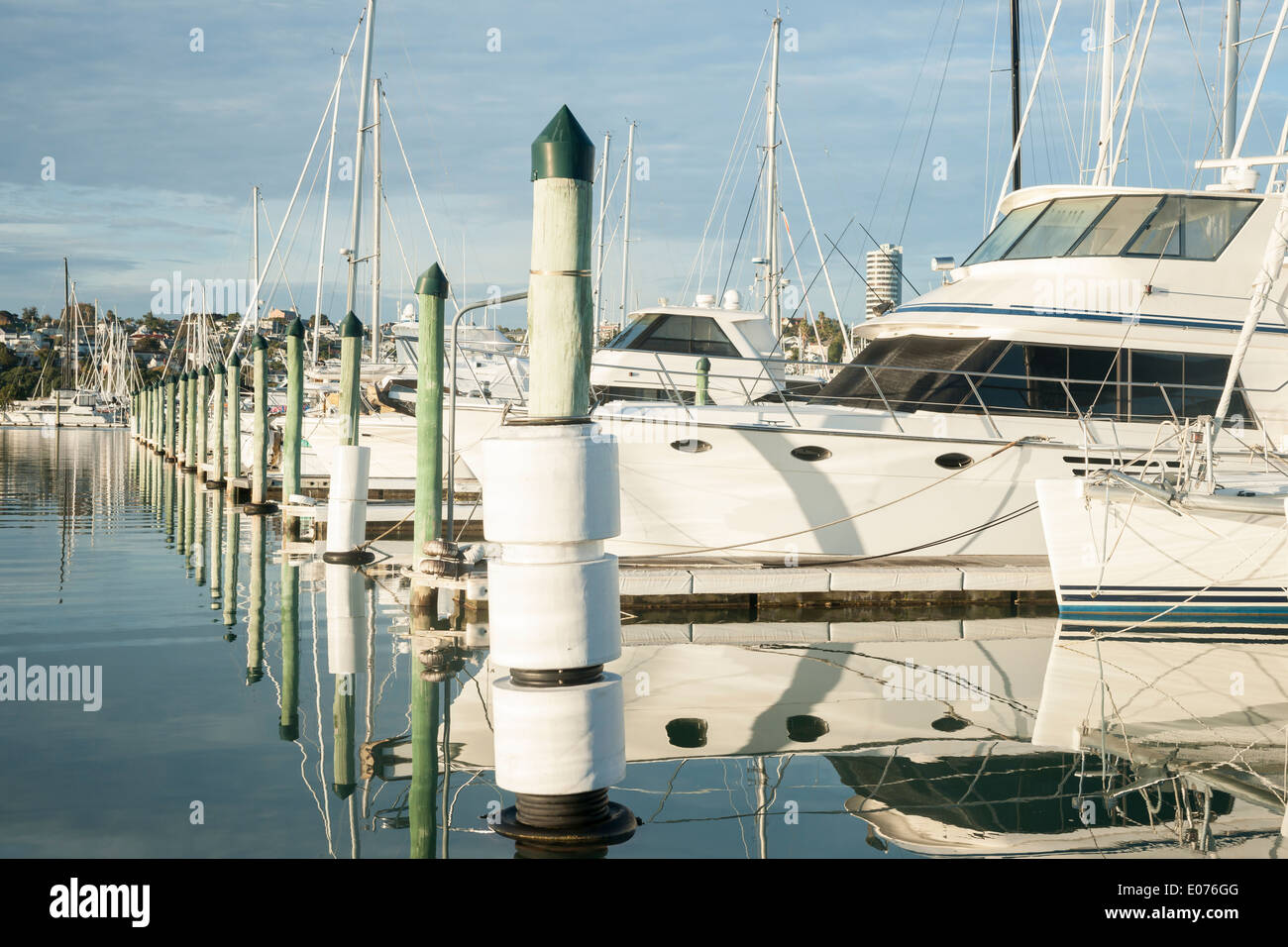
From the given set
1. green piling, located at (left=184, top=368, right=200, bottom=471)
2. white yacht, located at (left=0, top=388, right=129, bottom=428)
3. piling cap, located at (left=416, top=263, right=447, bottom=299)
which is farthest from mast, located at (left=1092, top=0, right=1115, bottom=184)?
white yacht, located at (left=0, top=388, right=129, bottom=428)

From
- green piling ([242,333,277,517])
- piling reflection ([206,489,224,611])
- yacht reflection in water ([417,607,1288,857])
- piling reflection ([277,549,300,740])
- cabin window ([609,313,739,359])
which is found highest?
cabin window ([609,313,739,359])

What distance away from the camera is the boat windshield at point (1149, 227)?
42.6 ft

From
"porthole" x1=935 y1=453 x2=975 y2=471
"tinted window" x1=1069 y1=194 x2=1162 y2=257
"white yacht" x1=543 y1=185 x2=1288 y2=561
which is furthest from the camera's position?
"tinted window" x1=1069 y1=194 x2=1162 y2=257

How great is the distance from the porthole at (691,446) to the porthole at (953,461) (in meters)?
2.30

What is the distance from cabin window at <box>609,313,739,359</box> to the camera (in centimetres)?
2116

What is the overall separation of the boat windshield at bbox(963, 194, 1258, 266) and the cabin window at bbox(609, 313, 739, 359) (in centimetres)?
820

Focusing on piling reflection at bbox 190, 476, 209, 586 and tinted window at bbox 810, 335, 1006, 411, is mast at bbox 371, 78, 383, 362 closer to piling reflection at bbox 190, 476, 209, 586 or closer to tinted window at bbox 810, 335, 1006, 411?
piling reflection at bbox 190, 476, 209, 586

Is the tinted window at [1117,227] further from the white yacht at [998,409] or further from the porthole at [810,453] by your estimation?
the porthole at [810,453]

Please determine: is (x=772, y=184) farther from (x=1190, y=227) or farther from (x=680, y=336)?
(x=1190, y=227)

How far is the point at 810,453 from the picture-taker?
38.2 feet

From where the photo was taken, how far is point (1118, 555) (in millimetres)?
10133

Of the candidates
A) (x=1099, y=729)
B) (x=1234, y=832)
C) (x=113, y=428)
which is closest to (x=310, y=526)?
(x=1099, y=729)

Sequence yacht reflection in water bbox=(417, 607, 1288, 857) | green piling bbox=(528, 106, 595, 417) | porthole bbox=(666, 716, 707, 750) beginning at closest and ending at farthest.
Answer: green piling bbox=(528, 106, 595, 417) → yacht reflection in water bbox=(417, 607, 1288, 857) → porthole bbox=(666, 716, 707, 750)
